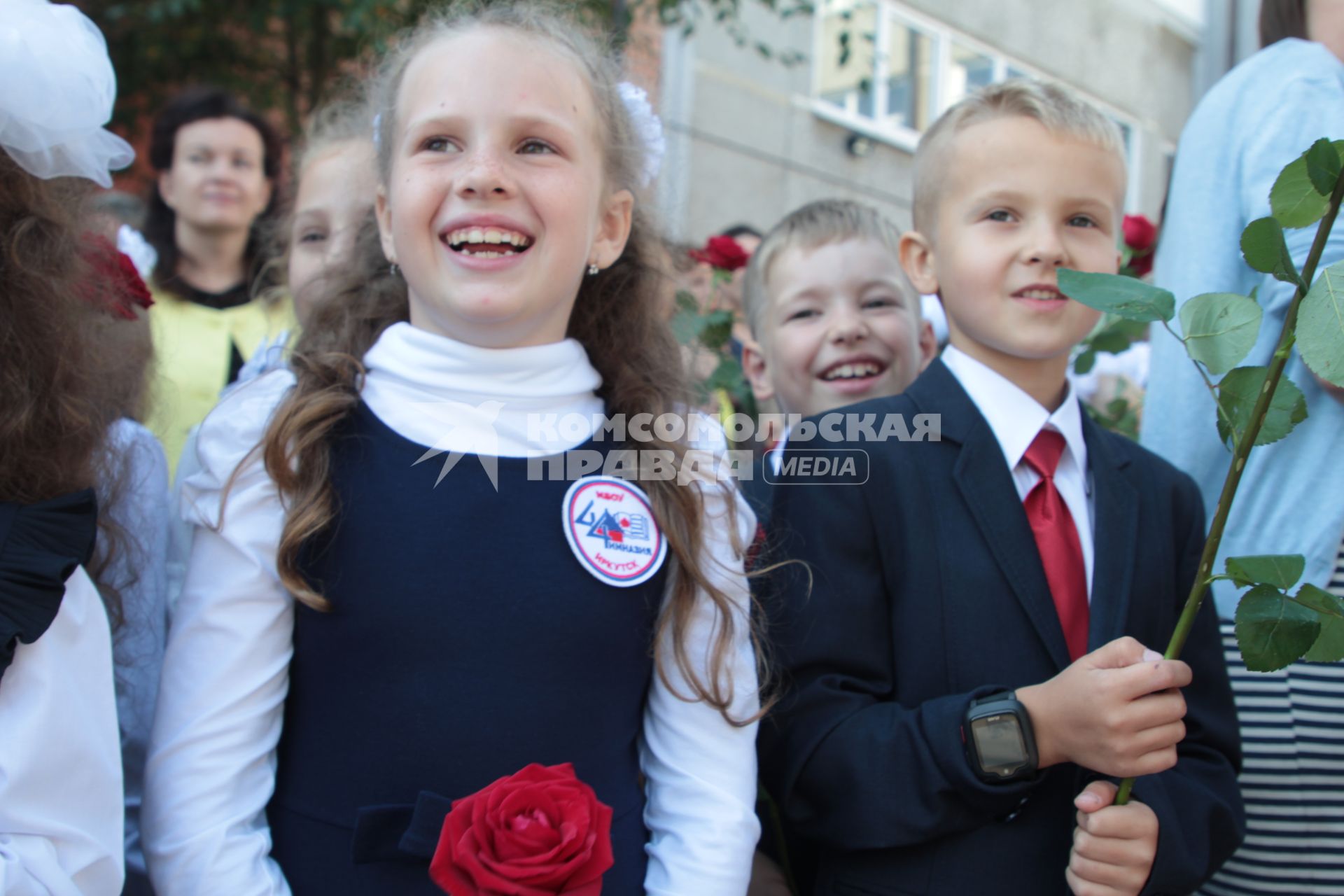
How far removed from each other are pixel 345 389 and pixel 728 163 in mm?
7720

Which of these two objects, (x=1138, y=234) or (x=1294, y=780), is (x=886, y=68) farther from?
(x=1294, y=780)

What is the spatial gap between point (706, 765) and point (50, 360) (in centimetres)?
Answer: 106

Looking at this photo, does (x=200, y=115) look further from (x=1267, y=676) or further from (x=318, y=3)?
(x=1267, y=676)

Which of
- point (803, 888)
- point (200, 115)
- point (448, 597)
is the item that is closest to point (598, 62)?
point (448, 597)

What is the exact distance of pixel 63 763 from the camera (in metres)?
1.30

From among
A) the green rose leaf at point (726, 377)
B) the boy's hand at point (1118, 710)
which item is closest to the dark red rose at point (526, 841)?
the boy's hand at point (1118, 710)

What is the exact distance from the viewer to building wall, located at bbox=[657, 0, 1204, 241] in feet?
28.6

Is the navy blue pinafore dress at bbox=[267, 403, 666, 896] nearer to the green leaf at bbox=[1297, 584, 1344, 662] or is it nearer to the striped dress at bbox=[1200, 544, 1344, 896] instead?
the green leaf at bbox=[1297, 584, 1344, 662]

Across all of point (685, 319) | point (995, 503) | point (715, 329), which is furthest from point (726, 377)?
point (995, 503)

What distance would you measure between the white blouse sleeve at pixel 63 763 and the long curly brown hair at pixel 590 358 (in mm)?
251

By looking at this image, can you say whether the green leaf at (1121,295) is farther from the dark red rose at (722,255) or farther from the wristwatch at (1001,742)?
the dark red rose at (722,255)

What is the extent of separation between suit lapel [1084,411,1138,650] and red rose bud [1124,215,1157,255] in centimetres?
104

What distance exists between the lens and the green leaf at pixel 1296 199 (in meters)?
1.18

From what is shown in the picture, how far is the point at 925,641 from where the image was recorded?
5.41 ft
